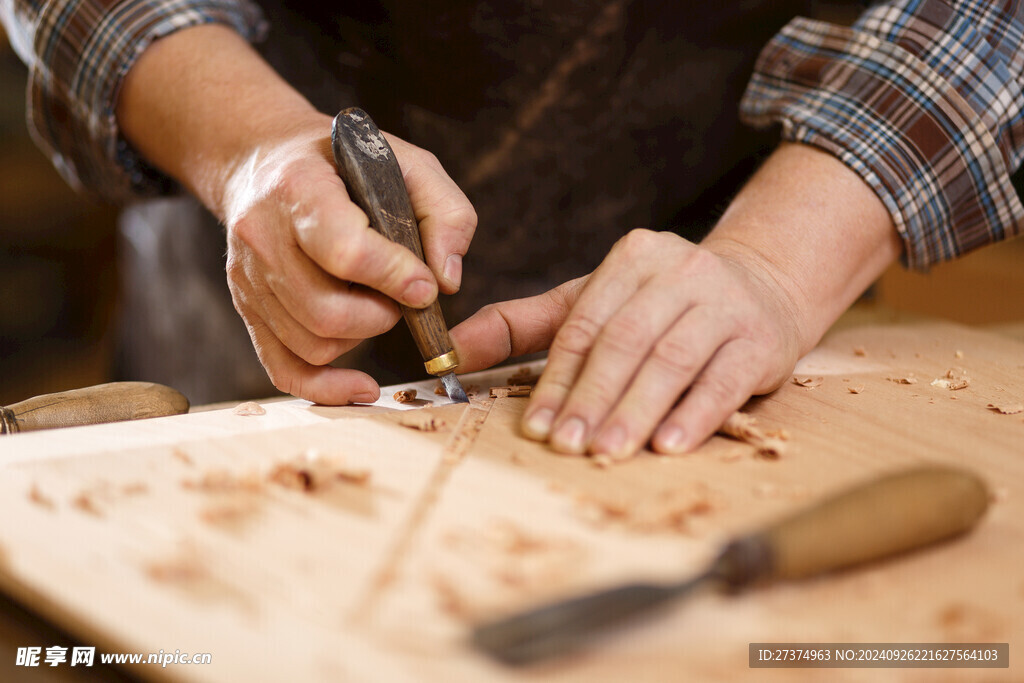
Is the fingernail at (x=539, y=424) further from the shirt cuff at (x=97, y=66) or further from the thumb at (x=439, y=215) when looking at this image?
the shirt cuff at (x=97, y=66)

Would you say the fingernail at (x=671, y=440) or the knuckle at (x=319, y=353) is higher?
the fingernail at (x=671, y=440)

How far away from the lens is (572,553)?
58 centimetres

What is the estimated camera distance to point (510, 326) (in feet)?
3.48

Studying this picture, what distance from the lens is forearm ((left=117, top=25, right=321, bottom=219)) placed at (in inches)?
47.7

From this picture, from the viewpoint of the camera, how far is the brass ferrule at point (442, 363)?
3.22 feet

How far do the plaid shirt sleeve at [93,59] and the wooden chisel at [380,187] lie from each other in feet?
2.06

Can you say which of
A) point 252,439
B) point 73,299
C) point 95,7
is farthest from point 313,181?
point 73,299

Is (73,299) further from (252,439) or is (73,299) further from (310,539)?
(310,539)

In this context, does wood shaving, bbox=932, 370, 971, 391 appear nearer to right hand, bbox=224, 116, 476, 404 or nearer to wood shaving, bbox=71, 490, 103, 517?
right hand, bbox=224, 116, 476, 404

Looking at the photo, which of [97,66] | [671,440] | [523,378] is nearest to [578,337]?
[671,440]

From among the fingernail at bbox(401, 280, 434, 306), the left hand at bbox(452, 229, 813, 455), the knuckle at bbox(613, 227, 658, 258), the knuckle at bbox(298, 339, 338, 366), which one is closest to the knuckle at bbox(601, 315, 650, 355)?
the left hand at bbox(452, 229, 813, 455)

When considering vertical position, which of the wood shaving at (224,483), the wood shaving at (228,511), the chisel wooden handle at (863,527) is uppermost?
the chisel wooden handle at (863,527)

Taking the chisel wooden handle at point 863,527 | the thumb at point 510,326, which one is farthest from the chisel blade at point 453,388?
the chisel wooden handle at point 863,527

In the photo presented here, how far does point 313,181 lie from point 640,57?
2.50 ft
